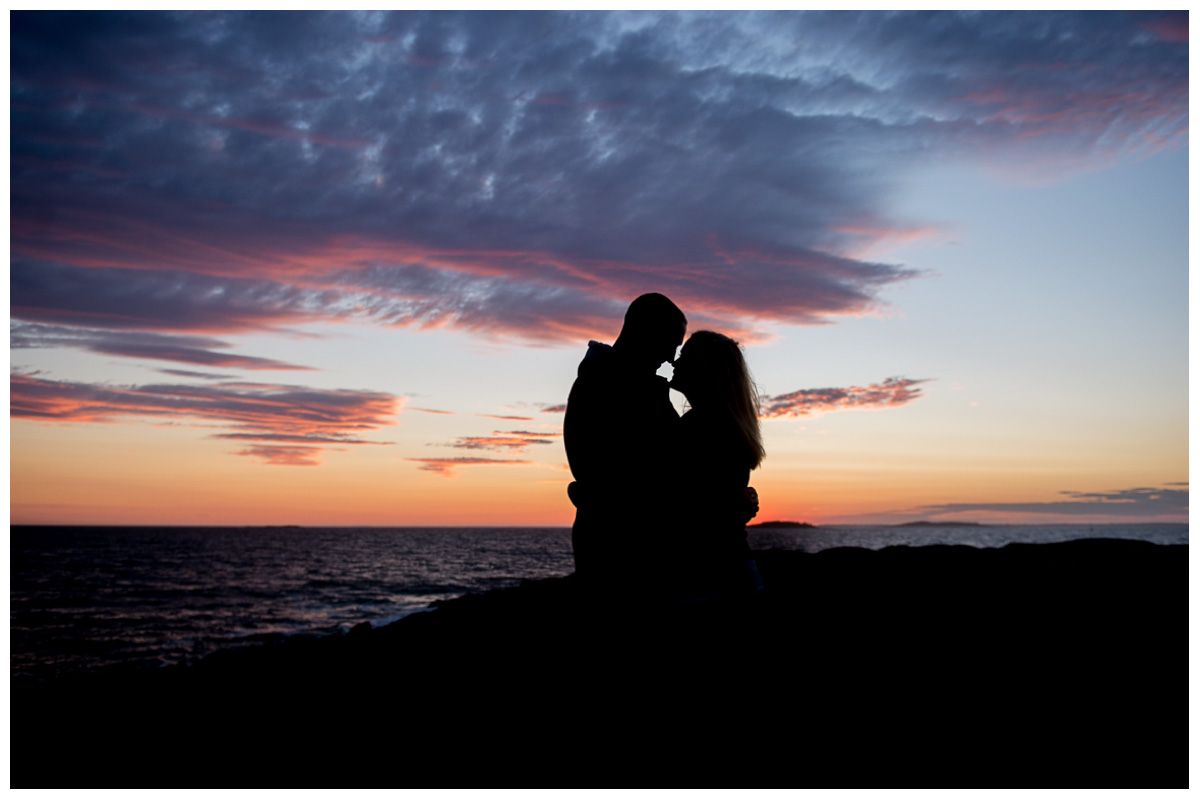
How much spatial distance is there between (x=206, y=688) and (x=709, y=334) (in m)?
9.55

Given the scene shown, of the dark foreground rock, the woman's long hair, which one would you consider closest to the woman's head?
the woman's long hair

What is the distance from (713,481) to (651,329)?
779 mm

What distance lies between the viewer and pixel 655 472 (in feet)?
9.34

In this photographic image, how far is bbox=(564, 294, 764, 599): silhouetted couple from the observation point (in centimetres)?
285

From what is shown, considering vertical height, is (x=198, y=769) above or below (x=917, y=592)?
below

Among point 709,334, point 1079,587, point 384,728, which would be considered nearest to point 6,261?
point 384,728

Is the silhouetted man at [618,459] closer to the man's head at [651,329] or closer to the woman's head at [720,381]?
the man's head at [651,329]

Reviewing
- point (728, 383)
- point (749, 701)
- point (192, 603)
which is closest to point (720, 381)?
point (728, 383)
